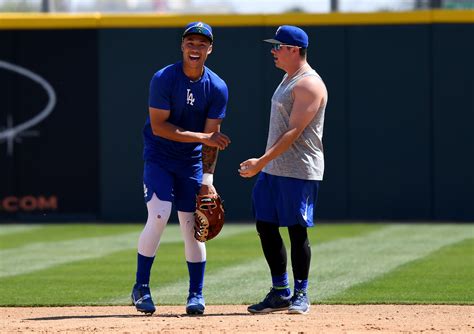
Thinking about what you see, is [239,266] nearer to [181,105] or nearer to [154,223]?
[154,223]

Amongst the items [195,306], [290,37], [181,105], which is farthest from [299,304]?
[290,37]

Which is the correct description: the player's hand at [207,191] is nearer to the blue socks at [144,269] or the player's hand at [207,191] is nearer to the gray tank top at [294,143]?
the gray tank top at [294,143]

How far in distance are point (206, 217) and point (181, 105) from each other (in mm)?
749

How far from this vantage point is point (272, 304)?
7.80m

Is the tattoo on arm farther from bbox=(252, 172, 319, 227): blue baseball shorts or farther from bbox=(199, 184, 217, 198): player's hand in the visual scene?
bbox=(252, 172, 319, 227): blue baseball shorts

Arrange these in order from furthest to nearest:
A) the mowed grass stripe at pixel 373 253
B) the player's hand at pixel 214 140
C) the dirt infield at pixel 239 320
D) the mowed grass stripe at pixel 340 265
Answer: the mowed grass stripe at pixel 373 253 → the mowed grass stripe at pixel 340 265 → the player's hand at pixel 214 140 → the dirt infield at pixel 239 320

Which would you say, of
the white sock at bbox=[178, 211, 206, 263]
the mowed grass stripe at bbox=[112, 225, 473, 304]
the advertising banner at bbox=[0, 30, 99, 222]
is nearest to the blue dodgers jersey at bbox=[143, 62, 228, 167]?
the white sock at bbox=[178, 211, 206, 263]

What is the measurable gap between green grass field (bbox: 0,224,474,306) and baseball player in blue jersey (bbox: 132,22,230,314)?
2.98 ft

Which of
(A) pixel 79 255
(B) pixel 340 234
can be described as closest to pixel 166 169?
(A) pixel 79 255

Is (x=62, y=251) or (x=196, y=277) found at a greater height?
(x=196, y=277)

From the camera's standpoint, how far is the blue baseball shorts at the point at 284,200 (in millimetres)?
7633

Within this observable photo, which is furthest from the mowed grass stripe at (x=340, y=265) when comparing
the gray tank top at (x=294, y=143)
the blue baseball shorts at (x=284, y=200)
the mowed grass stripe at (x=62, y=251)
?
the mowed grass stripe at (x=62, y=251)

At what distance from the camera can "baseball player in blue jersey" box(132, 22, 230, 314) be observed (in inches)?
298

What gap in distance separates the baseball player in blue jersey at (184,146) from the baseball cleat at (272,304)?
37 centimetres
